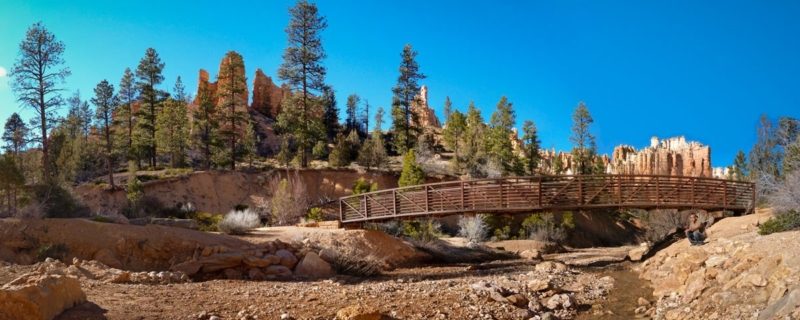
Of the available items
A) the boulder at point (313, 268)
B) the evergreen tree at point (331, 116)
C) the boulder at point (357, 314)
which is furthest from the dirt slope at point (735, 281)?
the evergreen tree at point (331, 116)

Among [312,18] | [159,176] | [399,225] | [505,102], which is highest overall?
[312,18]

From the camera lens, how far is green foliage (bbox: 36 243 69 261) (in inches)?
613

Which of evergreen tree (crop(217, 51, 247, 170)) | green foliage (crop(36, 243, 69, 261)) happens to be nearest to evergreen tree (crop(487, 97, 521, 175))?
evergreen tree (crop(217, 51, 247, 170))

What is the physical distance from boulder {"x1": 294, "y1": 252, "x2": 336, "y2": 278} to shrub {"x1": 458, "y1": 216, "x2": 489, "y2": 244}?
16391 millimetres

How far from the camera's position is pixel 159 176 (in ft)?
135

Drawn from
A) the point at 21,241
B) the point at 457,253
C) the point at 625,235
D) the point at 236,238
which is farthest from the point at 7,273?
the point at 625,235

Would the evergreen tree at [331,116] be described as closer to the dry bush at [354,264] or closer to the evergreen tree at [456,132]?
the evergreen tree at [456,132]

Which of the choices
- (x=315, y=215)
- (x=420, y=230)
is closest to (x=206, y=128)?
(x=315, y=215)

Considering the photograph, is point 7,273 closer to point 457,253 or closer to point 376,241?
point 376,241

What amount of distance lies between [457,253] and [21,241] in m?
16.2

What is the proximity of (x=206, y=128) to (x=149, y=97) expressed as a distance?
6.53m

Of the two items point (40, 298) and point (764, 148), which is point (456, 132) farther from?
point (40, 298)

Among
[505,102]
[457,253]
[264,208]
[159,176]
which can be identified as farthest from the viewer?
[505,102]

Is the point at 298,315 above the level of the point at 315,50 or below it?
below
